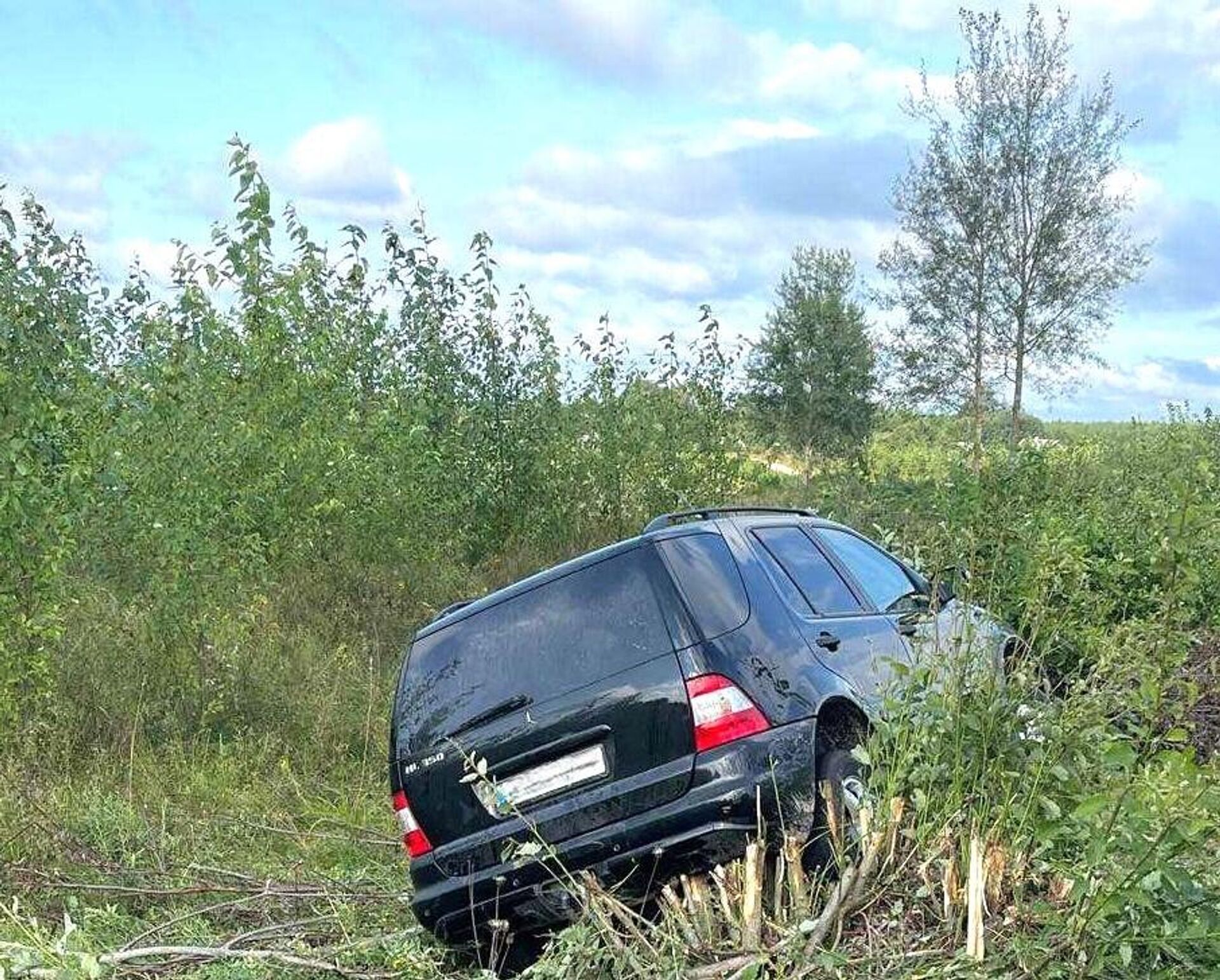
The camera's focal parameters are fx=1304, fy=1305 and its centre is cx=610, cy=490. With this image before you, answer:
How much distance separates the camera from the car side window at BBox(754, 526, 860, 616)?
5652 millimetres

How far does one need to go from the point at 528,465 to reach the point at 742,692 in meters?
9.01

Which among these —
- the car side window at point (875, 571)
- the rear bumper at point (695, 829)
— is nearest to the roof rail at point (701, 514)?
the car side window at point (875, 571)

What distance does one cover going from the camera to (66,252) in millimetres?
12438

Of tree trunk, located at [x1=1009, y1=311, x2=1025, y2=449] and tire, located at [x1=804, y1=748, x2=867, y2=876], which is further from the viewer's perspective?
tree trunk, located at [x1=1009, y1=311, x2=1025, y2=449]

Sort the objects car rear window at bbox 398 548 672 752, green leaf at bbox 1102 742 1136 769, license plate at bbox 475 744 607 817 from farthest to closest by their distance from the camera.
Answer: car rear window at bbox 398 548 672 752, license plate at bbox 475 744 607 817, green leaf at bbox 1102 742 1136 769

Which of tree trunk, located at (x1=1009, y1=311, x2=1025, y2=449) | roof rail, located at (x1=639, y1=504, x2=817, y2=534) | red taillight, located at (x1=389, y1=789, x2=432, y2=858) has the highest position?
tree trunk, located at (x1=1009, y1=311, x2=1025, y2=449)

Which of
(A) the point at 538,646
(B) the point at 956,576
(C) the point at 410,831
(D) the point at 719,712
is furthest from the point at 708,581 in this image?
(C) the point at 410,831

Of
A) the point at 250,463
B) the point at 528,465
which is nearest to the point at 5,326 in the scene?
the point at 250,463

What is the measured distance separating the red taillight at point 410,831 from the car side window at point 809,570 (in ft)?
6.06

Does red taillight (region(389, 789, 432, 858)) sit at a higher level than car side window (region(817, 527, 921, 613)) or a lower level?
lower

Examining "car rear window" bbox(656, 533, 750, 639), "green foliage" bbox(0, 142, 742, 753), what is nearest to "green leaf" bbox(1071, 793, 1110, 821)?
"car rear window" bbox(656, 533, 750, 639)

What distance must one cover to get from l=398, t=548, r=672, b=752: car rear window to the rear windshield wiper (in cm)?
2

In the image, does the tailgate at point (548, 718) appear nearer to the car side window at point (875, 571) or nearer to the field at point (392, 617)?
the field at point (392, 617)

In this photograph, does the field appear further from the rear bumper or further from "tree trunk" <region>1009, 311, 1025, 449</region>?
"tree trunk" <region>1009, 311, 1025, 449</region>
